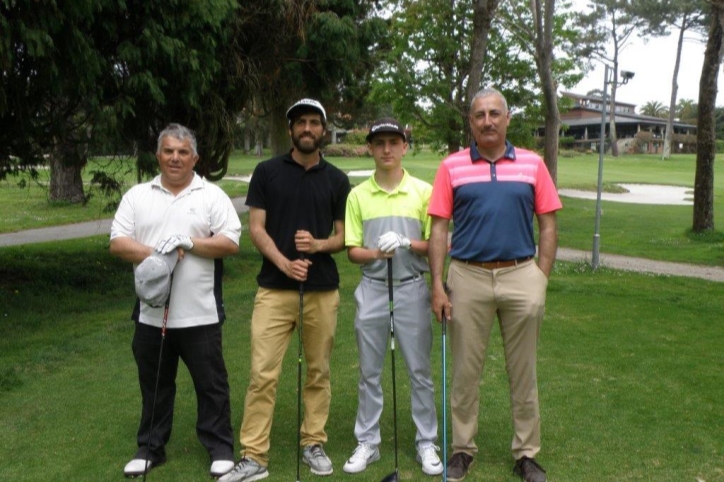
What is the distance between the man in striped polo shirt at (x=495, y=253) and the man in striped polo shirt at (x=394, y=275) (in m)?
0.17

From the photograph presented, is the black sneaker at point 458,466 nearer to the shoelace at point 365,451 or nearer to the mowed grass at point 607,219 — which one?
the shoelace at point 365,451

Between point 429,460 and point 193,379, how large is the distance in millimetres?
1456

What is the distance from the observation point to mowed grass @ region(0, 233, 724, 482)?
16.5 feet

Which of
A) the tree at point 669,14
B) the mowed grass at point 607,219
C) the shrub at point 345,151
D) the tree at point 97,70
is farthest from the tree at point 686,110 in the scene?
the tree at point 97,70

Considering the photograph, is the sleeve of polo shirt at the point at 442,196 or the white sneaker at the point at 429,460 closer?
the sleeve of polo shirt at the point at 442,196

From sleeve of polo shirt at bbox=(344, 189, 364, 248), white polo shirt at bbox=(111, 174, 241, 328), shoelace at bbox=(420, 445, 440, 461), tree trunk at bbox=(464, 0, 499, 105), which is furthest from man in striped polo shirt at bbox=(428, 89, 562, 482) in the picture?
tree trunk at bbox=(464, 0, 499, 105)

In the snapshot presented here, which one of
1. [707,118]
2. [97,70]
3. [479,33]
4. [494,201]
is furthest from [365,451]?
[707,118]

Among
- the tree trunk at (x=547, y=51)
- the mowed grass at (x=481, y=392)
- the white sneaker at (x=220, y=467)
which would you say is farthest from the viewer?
the tree trunk at (x=547, y=51)

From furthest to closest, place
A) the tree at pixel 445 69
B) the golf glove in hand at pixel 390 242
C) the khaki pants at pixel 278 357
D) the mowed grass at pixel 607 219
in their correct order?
the tree at pixel 445 69
the mowed grass at pixel 607 219
the khaki pants at pixel 278 357
the golf glove in hand at pixel 390 242

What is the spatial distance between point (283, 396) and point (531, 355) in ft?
7.75

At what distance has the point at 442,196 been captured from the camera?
4.65m

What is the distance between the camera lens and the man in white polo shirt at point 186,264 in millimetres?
4680

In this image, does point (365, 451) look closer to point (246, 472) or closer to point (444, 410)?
point (444, 410)

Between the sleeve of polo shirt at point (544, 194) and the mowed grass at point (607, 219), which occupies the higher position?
the sleeve of polo shirt at point (544, 194)
